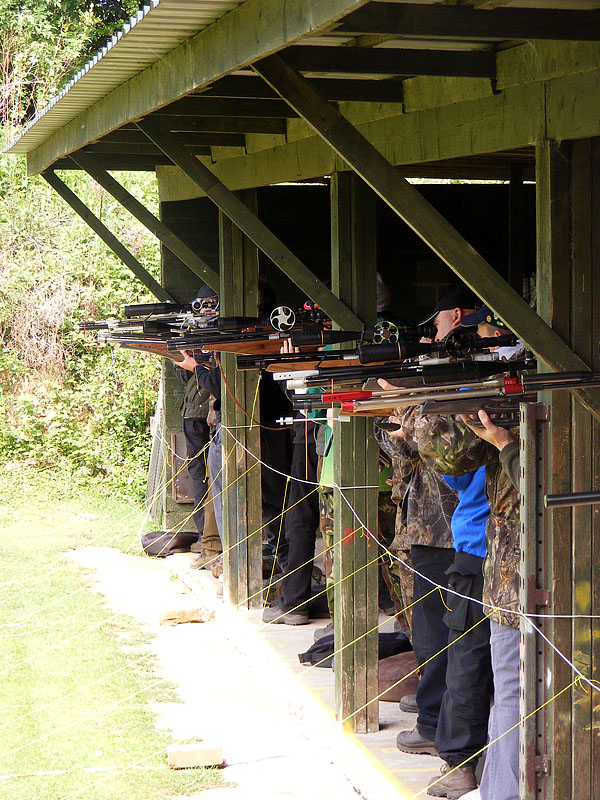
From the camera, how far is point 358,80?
5.75 m

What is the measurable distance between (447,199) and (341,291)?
466cm

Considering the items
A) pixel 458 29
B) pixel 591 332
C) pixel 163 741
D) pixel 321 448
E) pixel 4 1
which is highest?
pixel 4 1

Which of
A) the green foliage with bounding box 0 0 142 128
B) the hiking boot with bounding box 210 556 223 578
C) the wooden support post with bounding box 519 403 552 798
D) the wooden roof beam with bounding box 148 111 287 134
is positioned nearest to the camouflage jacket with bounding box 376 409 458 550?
the wooden support post with bounding box 519 403 552 798

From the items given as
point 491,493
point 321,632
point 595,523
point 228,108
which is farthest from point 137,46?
point 321,632

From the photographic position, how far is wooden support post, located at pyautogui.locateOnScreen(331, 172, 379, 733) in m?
6.41

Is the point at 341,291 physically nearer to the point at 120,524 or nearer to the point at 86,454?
the point at 120,524

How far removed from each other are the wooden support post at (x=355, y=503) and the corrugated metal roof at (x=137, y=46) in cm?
133

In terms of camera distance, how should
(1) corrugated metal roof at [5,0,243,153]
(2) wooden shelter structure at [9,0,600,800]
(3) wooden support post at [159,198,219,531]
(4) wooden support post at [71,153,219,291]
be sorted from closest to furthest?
(2) wooden shelter structure at [9,0,600,800], (1) corrugated metal roof at [5,0,243,153], (4) wooden support post at [71,153,219,291], (3) wooden support post at [159,198,219,531]

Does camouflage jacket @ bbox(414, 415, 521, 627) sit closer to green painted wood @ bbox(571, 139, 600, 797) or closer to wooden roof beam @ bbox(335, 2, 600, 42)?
green painted wood @ bbox(571, 139, 600, 797)

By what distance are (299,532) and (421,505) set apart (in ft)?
9.70

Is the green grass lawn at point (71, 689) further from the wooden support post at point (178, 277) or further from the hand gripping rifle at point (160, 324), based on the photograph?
the hand gripping rifle at point (160, 324)

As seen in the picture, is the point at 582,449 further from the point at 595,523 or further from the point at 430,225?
the point at 430,225

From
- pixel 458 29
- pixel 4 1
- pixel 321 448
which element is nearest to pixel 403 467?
pixel 321 448

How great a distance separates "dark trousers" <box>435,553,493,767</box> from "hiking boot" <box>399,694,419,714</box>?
1266 millimetres
